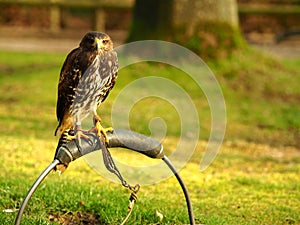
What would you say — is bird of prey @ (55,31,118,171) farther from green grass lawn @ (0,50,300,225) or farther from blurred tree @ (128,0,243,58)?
blurred tree @ (128,0,243,58)

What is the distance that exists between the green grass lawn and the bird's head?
4.34 feet

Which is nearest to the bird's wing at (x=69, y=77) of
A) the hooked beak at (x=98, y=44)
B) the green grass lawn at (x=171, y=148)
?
the hooked beak at (x=98, y=44)

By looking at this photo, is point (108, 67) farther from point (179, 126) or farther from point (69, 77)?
point (179, 126)

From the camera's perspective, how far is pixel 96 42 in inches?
176

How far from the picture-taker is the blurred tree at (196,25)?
12.2 metres

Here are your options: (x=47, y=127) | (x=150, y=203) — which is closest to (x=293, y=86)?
(x=47, y=127)

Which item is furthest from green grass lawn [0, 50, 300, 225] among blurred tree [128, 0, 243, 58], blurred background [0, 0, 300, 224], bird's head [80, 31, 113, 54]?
bird's head [80, 31, 113, 54]

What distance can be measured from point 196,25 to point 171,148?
411 centimetres

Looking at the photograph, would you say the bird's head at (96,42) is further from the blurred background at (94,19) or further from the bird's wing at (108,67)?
the blurred background at (94,19)

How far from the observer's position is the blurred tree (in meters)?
12.2

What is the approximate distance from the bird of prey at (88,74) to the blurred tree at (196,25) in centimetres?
760

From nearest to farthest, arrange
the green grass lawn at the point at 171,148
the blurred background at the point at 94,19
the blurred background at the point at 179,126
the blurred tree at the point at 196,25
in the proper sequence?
the green grass lawn at the point at 171,148 → the blurred background at the point at 179,126 → the blurred tree at the point at 196,25 → the blurred background at the point at 94,19

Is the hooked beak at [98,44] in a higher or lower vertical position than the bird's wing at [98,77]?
higher

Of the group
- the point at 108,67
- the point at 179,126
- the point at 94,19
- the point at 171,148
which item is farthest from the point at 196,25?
the point at 94,19
